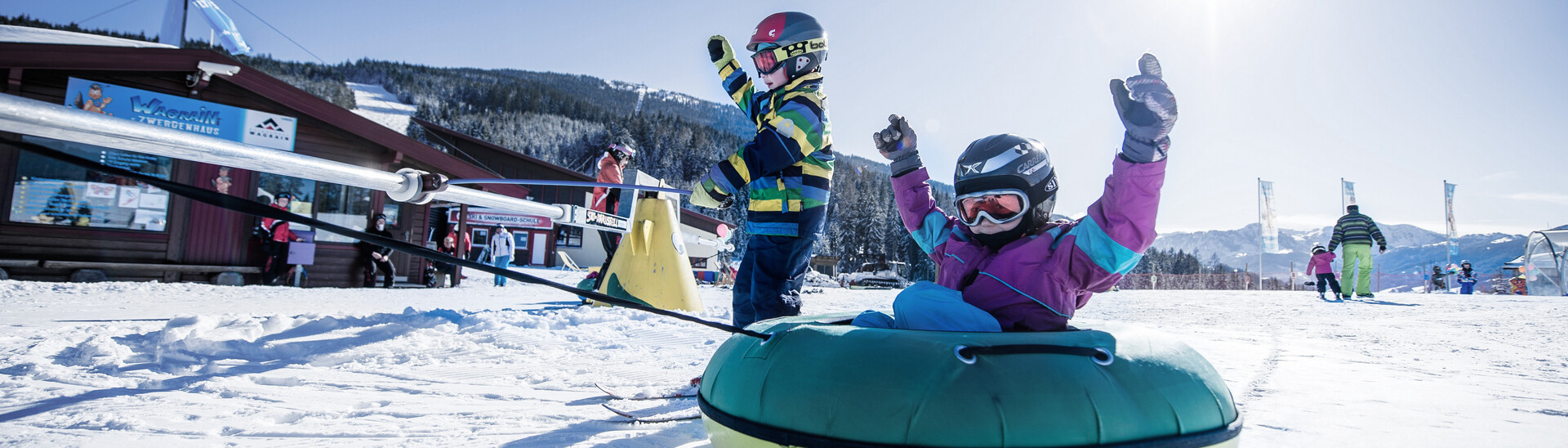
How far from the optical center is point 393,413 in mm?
2523

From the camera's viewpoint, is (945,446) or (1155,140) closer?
(945,446)

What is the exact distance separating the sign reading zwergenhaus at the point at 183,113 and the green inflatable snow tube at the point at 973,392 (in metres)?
10.4

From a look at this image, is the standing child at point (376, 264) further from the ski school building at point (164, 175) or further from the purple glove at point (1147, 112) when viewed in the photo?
the purple glove at point (1147, 112)

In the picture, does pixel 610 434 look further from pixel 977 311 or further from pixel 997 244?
pixel 997 244

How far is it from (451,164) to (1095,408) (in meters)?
13.9

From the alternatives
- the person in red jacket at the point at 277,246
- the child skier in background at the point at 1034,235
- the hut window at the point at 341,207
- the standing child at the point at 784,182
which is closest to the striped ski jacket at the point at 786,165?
the standing child at the point at 784,182

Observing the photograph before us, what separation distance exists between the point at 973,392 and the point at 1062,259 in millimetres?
838

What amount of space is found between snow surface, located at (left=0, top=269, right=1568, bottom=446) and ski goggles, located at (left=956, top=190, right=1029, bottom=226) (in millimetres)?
1192

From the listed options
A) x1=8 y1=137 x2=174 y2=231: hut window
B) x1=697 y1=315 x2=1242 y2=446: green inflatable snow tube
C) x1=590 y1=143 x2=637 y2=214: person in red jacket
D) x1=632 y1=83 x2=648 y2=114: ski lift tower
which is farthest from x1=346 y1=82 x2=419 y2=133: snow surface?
x1=697 y1=315 x2=1242 y2=446: green inflatable snow tube

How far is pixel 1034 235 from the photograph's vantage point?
2248 millimetres

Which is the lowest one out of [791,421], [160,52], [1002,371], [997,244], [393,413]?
[393,413]

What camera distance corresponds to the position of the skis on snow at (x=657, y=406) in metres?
Answer: 2.61

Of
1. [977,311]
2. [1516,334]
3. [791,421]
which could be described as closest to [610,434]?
[791,421]

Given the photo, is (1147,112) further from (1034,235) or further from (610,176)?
(610,176)
